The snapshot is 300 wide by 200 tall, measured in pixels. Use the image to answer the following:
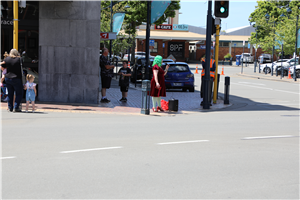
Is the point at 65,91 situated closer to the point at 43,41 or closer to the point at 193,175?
the point at 43,41

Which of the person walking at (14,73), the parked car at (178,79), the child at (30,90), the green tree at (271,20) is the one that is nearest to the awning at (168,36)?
the green tree at (271,20)

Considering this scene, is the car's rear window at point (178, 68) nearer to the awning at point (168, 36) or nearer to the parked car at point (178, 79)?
the parked car at point (178, 79)

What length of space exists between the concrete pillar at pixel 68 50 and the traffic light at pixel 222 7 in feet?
13.2

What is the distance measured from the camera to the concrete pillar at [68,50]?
14109 mm

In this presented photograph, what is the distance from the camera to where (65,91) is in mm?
14352

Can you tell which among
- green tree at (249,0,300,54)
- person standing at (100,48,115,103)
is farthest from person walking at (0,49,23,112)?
green tree at (249,0,300,54)

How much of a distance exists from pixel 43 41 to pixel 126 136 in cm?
686

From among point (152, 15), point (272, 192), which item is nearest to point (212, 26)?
point (152, 15)

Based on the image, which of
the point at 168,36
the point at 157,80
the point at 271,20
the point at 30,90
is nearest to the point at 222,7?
the point at 157,80

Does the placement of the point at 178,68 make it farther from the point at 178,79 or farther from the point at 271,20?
the point at 271,20

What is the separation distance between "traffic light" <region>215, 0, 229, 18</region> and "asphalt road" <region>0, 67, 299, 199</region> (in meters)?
4.46

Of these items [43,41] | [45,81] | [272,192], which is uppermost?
[43,41]

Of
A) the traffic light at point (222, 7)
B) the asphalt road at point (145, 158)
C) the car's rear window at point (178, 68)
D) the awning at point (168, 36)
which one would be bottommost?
the asphalt road at point (145, 158)

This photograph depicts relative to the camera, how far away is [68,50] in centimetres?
1423
